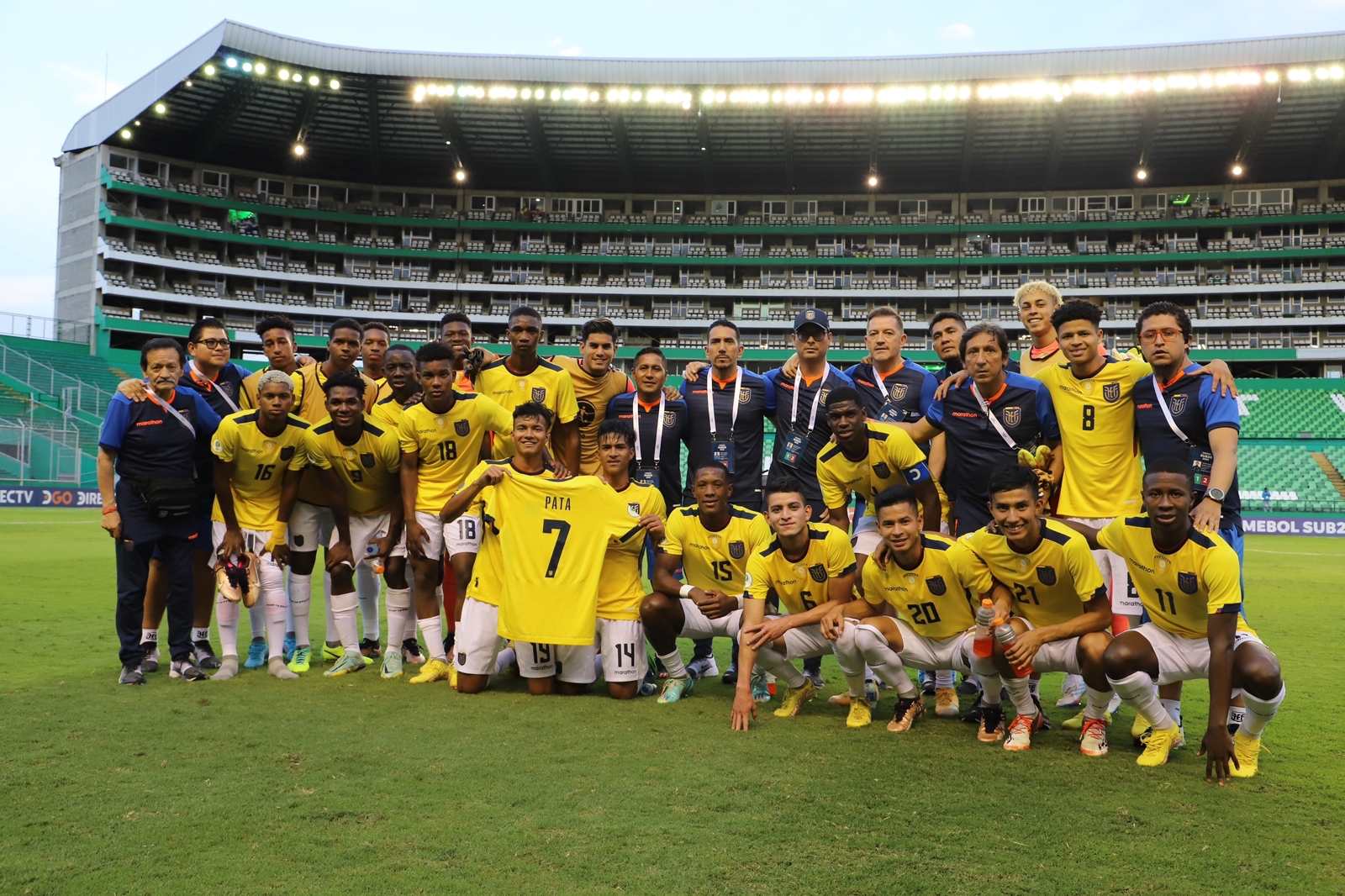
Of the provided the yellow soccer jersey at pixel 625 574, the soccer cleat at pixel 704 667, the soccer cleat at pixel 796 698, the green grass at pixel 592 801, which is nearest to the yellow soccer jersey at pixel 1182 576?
the green grass at pixel 592 801

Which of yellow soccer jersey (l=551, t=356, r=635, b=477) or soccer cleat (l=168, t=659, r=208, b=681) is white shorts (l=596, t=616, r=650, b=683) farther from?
soccer cleat (l=168, t=659, r=208, b=681)

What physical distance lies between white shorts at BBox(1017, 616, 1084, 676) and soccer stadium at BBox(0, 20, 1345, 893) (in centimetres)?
44

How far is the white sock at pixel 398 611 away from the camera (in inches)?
269

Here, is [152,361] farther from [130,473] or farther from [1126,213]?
[1126,213]

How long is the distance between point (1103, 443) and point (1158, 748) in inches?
74.4

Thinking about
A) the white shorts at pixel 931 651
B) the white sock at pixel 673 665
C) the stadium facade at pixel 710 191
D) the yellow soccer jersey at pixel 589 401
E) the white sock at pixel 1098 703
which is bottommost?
the white sock at pixel 673 665

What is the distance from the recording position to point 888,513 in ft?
17.4

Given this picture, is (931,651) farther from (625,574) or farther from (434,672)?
(434,672)

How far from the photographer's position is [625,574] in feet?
20.8

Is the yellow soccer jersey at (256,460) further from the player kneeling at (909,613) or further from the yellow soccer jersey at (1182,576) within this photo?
the yellow soccer jersey at (1182,576)

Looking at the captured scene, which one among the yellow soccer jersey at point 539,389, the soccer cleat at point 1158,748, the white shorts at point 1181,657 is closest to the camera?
the soccer cleat at point 1158,748

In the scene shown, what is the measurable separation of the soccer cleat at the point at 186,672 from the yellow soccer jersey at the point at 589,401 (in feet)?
→ 10.5

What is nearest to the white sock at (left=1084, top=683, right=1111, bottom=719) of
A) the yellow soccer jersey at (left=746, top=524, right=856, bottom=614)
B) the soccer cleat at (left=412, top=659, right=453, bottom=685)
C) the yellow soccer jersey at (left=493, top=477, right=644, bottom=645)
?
the yellow soccer jersey at (left=746, top=524, right=856, bottom=614)

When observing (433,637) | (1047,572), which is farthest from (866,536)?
(433,637)
